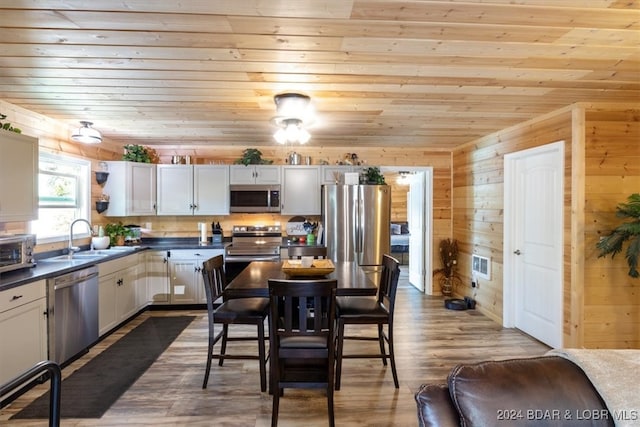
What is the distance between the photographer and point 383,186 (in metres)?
4.88

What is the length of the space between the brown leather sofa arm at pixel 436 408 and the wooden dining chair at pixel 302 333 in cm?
108

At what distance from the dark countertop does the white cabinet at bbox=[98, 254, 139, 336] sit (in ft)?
0.38

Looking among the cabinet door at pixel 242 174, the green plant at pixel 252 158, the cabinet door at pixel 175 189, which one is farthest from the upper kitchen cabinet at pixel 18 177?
the green plant at pixel 252 158

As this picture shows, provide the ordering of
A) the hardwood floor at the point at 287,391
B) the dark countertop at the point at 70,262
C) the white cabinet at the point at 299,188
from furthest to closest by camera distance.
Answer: the white cabinet at the point at 299,188 < the dark countertop at the point at 70,262 < the hardwood floor at the point at 287,391

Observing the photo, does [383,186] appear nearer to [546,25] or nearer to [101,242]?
[546,25]

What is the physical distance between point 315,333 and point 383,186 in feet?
9.98

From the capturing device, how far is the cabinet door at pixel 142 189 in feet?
15.5

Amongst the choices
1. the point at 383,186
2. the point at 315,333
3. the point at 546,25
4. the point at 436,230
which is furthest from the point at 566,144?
the point at 315,333

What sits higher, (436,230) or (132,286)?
(436,230)

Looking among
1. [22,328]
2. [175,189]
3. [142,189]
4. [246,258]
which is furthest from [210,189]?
[22,328]

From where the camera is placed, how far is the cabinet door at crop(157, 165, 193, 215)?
503cm

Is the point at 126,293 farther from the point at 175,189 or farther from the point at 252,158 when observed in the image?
the point at 252,158

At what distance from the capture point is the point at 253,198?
508cm

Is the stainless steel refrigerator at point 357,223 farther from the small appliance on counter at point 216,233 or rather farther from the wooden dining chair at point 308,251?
the small appliance on counter at point 216,233
